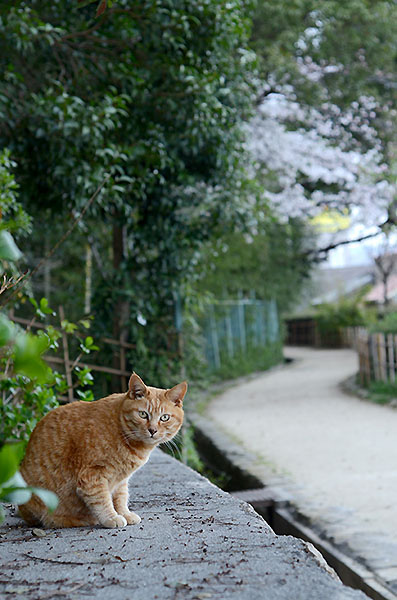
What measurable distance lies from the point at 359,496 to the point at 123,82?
4.38m

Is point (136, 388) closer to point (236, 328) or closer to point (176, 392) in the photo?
point (176, 392)

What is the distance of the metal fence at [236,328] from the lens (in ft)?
53.4

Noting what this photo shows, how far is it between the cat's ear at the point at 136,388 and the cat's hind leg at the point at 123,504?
40 centimetres

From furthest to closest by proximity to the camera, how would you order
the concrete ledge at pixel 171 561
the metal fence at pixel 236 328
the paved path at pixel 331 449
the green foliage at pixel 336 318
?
1. the green foliage at pixel 336 318
2. the metal fence at pixel 236 328
3. the paved path at pixel 331 449
4. the concrete ledge at pixel 171 561

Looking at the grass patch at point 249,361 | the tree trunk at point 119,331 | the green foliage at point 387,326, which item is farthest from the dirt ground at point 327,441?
the tree trunk at point 119,331

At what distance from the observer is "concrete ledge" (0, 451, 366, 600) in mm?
1864

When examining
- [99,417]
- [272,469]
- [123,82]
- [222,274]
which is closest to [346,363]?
[222,274]

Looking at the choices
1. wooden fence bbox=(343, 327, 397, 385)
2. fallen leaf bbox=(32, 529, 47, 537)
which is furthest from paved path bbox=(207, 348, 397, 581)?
fallen leaf bbox=(32, 529, 47, 537)

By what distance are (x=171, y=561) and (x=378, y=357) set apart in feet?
36.8

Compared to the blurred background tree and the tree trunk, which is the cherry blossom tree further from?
the tree trunk

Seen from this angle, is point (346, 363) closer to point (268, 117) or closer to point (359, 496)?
point (268, 117)

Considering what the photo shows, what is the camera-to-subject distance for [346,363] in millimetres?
20266

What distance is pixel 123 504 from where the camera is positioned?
2.81 metres

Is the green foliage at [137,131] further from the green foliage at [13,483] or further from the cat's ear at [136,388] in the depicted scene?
the green foliage at [13,483]
